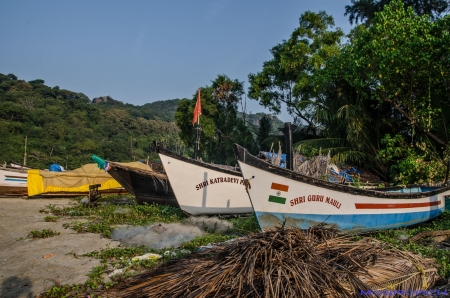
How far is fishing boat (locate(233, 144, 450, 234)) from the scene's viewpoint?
5.84m

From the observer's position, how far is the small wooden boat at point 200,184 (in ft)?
28.9

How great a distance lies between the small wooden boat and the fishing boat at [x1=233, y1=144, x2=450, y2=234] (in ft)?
9.66

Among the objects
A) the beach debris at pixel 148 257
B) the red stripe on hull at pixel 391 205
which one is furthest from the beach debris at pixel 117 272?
the red stripe on hull at pixel 391 205

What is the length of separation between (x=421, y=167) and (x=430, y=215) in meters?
4.40

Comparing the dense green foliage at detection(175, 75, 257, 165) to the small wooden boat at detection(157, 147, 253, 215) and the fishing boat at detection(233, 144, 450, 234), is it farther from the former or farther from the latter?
the fishing boat at detection(233, 144, 450, 234)

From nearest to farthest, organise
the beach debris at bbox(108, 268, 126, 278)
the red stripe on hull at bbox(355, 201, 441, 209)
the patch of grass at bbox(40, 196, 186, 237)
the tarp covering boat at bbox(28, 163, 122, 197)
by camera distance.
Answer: the beach debris at bbox(108, 268, 126, 278), the red stripe on hull at bbox(355, 201, 441, 209), the patch of grass at bbox(40, 196, 186, 237), the tarp covering boat at bbox(28, 163, 122, 197)

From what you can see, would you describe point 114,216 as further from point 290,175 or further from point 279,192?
point 290,175

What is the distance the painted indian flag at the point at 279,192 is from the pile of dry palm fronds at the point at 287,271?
240 cm

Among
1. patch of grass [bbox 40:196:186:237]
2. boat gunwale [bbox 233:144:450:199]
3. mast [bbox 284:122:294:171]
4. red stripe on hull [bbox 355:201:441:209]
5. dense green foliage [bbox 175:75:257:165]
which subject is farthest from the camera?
dense green foliage [bbox 175:75:257:165]

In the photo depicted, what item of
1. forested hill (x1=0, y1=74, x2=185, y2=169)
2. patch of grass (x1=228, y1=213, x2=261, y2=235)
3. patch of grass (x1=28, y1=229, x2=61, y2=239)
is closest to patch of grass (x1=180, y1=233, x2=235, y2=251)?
patch of grass (x1=228, y1=213, x2=261, y2=235)

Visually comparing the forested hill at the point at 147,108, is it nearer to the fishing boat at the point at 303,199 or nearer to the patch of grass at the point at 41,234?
the patch of grass at the point at 41,234

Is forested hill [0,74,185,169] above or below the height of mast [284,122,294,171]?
above

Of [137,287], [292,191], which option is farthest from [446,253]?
[137,287]

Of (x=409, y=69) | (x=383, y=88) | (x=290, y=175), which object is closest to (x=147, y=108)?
(x=383, y=88)
